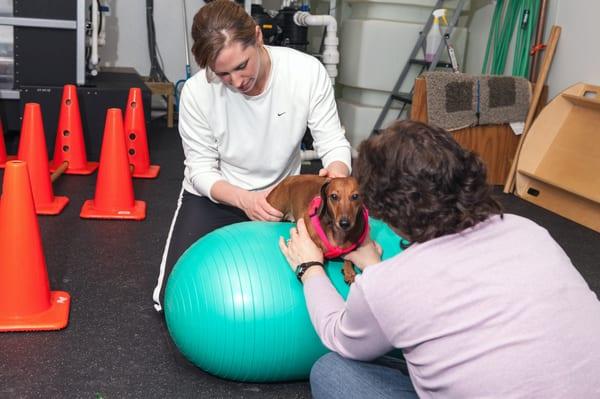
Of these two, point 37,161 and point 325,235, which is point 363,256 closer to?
point 325,235

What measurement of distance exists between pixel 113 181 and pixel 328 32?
222cm

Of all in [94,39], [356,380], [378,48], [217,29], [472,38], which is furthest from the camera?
[472,38]

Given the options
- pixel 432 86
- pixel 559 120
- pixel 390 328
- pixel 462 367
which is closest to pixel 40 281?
pixel 390 328

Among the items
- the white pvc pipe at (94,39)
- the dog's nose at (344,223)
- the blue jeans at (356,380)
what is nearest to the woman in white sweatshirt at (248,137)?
the dog's nose at (344,223)

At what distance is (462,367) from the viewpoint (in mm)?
1083

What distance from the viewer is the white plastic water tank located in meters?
4.87

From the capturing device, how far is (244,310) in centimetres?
167

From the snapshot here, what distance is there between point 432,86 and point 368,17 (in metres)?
1.18

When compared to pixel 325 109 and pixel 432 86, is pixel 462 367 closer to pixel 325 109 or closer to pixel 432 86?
pixel 325 109

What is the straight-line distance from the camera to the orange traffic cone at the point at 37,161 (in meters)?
3.23

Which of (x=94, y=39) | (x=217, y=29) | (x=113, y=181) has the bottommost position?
(x=113, y=181)

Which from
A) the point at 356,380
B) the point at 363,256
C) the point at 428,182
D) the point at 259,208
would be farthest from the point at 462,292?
the point at 259,208

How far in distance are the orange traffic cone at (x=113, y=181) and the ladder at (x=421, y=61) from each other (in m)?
1.95

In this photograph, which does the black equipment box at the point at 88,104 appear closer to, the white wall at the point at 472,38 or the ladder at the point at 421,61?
the white wall at the point at 472,38
